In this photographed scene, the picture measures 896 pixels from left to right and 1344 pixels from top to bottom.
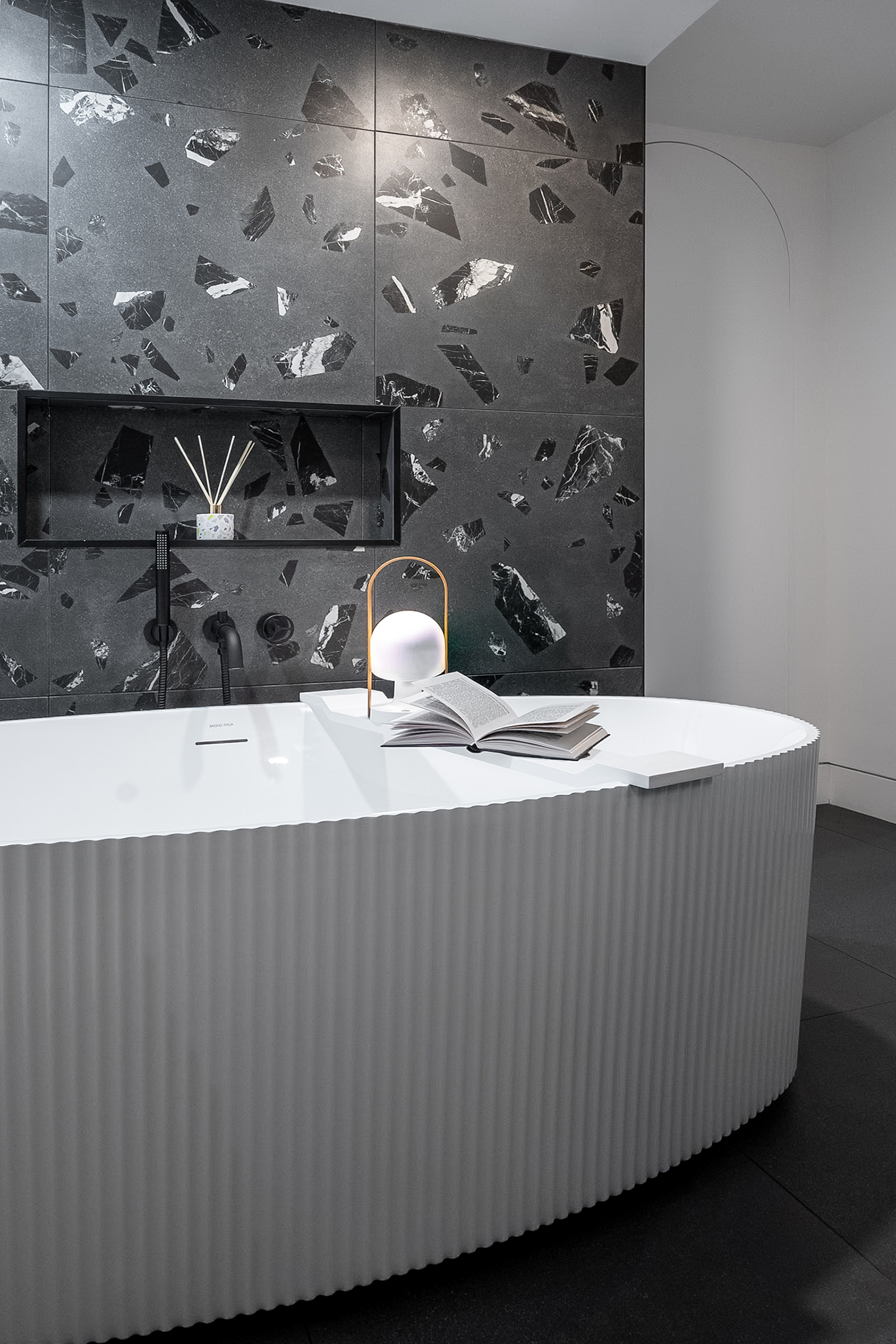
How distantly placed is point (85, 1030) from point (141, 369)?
204cm

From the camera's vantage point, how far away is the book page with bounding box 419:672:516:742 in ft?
5.99

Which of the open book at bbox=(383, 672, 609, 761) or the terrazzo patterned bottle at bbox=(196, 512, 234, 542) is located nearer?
the open book at bbox=(383, 672, 609, 761)

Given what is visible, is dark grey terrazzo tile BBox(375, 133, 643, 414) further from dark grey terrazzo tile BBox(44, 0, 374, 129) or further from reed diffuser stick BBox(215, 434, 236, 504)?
reed diffuser stick BBox(215, 434, 236, 504)

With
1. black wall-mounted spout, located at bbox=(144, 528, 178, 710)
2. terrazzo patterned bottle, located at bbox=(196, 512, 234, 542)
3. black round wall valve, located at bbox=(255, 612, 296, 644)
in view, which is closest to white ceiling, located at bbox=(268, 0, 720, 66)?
terrazzo patterned bottle, located at bbox=(196, 512, 234, 542)

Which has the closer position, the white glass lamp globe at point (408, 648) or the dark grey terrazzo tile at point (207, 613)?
the white glass lamp globe at point (408, 648)

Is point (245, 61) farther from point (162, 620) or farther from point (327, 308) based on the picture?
point (162, 620)

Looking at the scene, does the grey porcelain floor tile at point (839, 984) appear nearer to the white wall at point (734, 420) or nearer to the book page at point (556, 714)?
the book page at point (556, 714)

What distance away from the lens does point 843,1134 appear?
1.79m

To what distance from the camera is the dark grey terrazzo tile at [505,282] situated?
2957mm

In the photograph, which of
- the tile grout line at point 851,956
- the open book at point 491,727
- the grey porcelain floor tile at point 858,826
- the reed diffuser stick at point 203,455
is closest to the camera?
the open book at point 491,727

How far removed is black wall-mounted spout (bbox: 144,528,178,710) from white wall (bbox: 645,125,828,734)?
76.7 inches

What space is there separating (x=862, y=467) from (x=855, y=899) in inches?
74.6

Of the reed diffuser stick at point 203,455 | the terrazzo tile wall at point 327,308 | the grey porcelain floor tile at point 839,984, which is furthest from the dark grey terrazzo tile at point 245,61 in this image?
the grey porcelain floor tile at point 839,984

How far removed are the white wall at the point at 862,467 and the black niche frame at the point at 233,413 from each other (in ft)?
7.05
